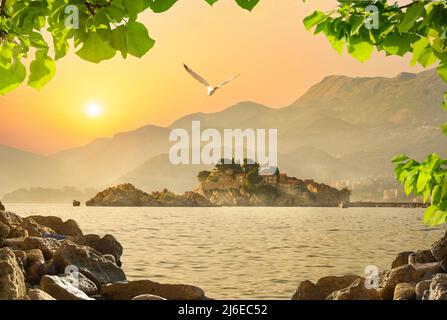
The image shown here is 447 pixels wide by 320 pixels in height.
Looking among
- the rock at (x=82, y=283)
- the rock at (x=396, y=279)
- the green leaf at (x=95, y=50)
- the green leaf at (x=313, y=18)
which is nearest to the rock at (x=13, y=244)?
the rock at (x=82, y=283)

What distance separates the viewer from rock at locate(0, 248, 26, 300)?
11.1 meters

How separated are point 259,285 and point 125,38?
91.8 ft

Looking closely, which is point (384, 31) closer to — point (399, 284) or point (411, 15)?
point (411, 15)

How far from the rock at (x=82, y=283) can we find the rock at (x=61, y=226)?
1353 cm

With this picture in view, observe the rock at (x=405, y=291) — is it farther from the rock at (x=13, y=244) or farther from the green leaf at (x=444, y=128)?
→ the rock at (x=13, y=244)

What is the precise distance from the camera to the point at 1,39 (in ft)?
12.4

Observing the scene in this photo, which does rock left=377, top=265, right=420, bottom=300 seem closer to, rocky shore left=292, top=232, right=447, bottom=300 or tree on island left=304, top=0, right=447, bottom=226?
rocky shore left=292, top=232, right=447, bottom=300

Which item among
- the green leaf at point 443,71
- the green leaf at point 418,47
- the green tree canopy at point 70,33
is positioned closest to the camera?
the green tree canopy at point 70,33

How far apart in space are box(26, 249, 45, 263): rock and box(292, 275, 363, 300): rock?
764 cm

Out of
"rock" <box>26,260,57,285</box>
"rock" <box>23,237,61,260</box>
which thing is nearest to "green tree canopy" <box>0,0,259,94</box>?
"rock" <box>26,260,57,285</box>

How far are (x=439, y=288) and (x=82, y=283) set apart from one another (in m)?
9.70

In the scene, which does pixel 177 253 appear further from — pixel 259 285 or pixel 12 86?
pixel 12 86

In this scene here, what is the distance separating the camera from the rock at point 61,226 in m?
29.3
